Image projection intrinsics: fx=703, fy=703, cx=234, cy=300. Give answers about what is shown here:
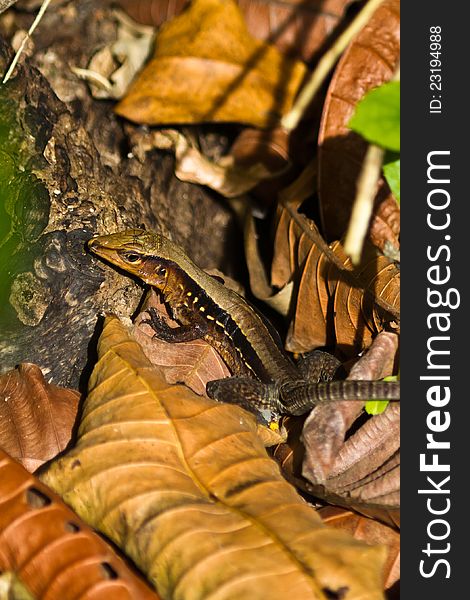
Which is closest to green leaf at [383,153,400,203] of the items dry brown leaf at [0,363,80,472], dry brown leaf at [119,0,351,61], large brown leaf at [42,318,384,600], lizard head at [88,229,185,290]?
large brown leaf at [42,318,384,600]

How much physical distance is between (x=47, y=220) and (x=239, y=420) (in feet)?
4.96

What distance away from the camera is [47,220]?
3.79m

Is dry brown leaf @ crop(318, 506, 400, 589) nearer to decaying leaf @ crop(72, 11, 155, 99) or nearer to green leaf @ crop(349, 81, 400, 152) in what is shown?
green leaf @ crop(349, 81, 400, 152)

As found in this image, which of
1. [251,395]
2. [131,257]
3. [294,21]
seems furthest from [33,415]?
[294,21]

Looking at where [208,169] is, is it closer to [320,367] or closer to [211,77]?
[211,77]

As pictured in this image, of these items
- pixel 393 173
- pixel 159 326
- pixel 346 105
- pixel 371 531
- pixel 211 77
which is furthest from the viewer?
pixel 211 77

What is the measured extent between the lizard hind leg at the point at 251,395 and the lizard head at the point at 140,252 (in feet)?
2.53

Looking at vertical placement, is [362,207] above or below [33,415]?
above

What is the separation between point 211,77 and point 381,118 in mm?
2348

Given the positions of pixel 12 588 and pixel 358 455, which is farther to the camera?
pixel 358 455

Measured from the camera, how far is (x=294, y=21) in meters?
5.09

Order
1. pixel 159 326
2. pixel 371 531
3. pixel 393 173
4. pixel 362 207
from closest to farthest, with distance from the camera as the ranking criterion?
pixel 362 207 → pixel 371 531 → pixel 393 173 → pixel 159 326

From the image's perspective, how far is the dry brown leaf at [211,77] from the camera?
4.66 meters

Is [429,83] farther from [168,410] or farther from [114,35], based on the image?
[114,35]
